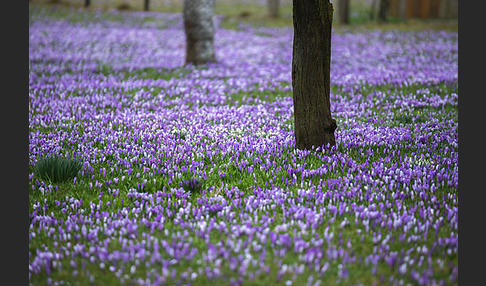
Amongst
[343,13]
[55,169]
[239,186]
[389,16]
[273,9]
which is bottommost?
[239,186]

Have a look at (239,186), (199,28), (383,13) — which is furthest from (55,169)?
(383,13)

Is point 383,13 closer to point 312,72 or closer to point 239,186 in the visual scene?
point 312,72

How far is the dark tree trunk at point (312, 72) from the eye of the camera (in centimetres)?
666

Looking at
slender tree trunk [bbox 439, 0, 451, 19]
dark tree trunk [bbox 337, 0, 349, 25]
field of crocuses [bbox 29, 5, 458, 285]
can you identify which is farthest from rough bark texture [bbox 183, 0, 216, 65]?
slender tree trunk [bbox 439, 0, 451, 19]

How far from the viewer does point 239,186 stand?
5.86 m

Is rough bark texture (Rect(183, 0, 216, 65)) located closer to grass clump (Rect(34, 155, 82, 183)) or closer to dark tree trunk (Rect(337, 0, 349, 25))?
grass clump (Rect(34, 155, 82, 183))

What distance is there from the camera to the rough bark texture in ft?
52.0

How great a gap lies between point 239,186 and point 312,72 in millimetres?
2346

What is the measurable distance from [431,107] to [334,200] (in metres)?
6.54

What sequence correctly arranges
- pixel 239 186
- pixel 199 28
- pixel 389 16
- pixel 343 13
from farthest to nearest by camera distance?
1. pixel 389 16
2. pixel 343 13
3. pixel 199 28
4. pixel 239 186

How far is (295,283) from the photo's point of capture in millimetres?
3656

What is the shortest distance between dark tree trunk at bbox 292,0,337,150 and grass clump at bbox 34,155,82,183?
3649 mm

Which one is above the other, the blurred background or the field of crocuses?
the blurred background

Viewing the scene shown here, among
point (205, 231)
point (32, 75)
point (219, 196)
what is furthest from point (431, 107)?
point (32, 75)
